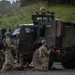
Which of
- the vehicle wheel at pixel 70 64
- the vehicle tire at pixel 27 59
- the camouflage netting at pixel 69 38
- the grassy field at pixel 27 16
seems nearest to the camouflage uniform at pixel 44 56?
the camouflage netting at pixel 69 38

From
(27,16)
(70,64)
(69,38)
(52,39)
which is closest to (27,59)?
(70,64)

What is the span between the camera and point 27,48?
22000 mm

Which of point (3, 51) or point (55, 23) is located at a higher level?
point (55, 23)

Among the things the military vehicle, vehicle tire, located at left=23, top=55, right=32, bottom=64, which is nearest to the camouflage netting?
the military vehicle

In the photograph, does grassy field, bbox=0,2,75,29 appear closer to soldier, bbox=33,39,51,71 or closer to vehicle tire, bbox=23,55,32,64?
vehicle tire, bbox=23,55,32,64

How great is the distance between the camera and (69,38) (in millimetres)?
21281

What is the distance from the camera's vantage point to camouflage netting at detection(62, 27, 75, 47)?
69.4 ft

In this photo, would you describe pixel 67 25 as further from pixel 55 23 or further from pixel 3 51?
pixel 3 51

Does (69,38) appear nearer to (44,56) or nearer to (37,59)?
(44,56)

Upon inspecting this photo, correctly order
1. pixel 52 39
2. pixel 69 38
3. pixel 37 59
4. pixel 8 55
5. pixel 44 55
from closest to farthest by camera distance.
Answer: pixel 44 55 < pixel 8 55 < pixel 52 39 < pixel 37 59 < pixel 69 38

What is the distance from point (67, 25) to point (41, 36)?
4.25 ft

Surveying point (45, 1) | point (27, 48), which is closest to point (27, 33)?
point (27, 48)

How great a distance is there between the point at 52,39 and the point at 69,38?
85 cm

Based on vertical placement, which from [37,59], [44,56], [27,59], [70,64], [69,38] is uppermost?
[69,38]
